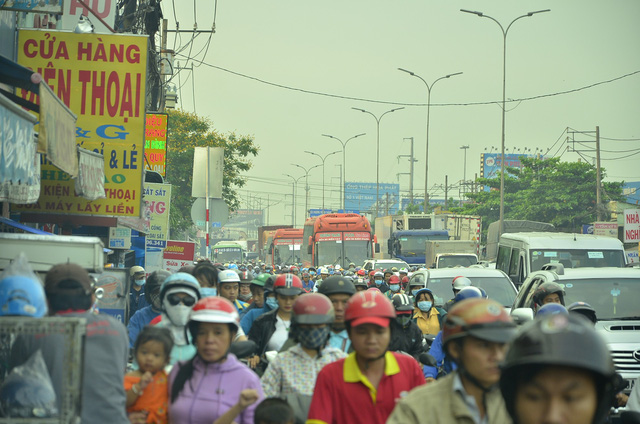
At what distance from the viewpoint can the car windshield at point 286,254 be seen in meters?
52.9

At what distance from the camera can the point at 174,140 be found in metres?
49.2

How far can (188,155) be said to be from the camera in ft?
159

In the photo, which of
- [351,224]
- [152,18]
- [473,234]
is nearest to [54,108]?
[152,18]

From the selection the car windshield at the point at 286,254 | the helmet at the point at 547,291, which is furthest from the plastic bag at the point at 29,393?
the car windshield at the point at 286,254

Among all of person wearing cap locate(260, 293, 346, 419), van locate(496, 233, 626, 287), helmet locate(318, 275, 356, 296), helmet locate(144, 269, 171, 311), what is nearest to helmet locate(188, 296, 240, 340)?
person wearing cap locate(260, 293, 346, 419)

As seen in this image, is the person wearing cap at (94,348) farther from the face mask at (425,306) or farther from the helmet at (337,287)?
the face mask at (425,306)

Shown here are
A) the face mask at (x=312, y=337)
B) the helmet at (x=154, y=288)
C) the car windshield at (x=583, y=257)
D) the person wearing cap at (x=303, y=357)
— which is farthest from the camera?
the car windshield at (x=583, y=257)

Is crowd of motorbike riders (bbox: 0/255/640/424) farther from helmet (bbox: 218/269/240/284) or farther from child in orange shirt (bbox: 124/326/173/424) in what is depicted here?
helmet (bbox: 218/269/240/284)

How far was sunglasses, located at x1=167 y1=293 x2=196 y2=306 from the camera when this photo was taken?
19.4ft

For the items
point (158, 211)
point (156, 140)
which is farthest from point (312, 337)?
point (156, 140)

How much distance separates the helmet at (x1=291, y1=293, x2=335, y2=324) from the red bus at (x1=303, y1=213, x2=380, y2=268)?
103ft

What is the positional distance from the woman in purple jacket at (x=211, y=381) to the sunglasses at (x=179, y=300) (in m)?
1.09

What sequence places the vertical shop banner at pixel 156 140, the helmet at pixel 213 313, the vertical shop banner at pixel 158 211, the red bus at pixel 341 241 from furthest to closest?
1. the red bus at pixel 341 241
2. the vertical shop banner at pixel 156 140
3. the vertical shop banner at pixel 158 211
4. the helmet at pixel 213 313

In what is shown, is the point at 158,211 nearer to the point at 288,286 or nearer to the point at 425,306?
the point at 425,306
